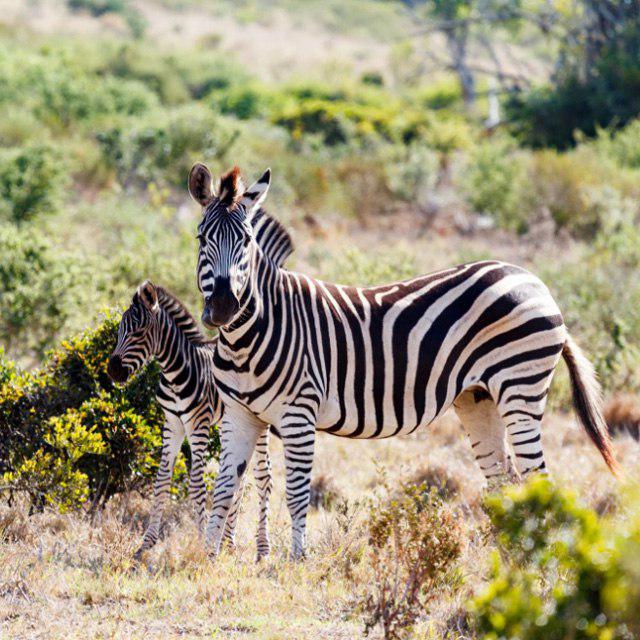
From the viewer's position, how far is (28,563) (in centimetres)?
547

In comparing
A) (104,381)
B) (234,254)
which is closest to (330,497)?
(104,381)

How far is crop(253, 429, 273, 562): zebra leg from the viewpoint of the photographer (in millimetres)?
6152

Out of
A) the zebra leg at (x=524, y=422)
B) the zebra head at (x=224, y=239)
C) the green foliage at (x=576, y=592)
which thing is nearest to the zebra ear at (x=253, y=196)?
the zebra head at (x=224, y=239)

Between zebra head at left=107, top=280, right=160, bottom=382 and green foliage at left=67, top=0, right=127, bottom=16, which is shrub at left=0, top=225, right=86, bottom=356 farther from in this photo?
green foliage at left=67, top=0, right=127, bottom=16

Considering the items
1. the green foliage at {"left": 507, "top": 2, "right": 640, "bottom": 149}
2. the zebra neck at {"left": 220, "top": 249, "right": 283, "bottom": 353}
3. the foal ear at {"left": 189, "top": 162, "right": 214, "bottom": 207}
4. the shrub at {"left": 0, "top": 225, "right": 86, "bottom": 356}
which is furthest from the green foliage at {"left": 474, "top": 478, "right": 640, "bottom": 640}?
the green foliage at {"left": 507, "top": 2, "right": 640, "bottom": 149}

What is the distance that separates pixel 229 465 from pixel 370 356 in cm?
111

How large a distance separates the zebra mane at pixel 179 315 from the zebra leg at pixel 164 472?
0.65 m

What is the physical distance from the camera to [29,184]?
54.2ft

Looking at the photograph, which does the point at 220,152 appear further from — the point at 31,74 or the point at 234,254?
the point at 234,254

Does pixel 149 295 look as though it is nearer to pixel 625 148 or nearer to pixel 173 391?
pixel 173 391

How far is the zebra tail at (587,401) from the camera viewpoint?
249 inches

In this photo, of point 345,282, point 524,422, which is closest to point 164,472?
point 524,422

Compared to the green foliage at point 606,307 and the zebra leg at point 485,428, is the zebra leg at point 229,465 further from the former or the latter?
the green foliage at point 606,307

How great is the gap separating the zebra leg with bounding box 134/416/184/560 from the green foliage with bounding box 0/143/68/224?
35.5 feet
